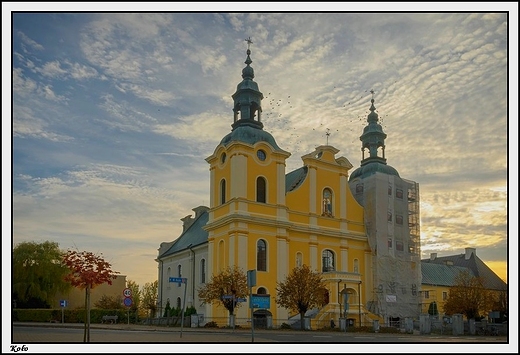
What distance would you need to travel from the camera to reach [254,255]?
48.1 meters

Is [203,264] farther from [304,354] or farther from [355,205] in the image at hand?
[304,354]

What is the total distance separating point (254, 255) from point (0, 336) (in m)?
29.1

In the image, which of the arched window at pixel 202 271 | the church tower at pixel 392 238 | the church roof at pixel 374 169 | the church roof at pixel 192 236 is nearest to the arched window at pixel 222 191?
the church roof at pixel 192 236

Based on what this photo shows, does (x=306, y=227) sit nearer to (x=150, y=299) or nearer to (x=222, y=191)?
(x=222, y=191)

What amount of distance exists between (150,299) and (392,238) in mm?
27707

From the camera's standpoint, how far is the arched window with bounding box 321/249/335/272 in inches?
2090

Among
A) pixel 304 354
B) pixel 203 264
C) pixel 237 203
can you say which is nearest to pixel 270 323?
pixel 237 203

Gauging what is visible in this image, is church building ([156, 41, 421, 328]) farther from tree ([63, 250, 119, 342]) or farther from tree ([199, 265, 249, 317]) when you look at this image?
tree ([63, 250, 119, 342])

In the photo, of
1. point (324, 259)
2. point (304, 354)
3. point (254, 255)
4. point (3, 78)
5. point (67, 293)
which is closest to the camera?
point (304, 354)

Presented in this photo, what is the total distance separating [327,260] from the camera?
53469 mm

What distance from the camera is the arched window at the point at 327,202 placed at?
53922mm

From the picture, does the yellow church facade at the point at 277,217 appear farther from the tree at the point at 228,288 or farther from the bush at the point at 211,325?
the tree at the point at 228,288

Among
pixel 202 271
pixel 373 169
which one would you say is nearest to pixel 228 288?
pixel 202 271

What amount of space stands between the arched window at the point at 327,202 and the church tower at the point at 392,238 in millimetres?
3978
